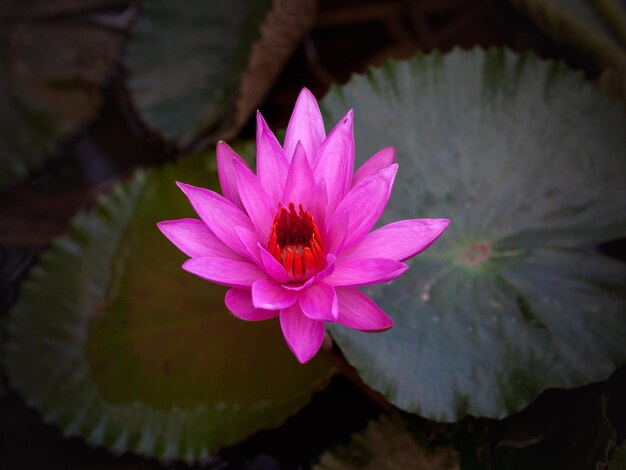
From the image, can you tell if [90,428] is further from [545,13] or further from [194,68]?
[545,13]

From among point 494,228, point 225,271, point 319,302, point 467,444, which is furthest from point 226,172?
point 467,444

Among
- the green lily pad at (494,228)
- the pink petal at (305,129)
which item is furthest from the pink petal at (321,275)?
the green lily pad at (494,228)

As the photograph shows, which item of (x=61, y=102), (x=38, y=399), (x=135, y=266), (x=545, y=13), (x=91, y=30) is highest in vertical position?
(x=91, y=30)

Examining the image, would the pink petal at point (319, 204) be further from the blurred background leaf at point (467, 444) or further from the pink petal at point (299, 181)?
the blurred background leaf at point (467, 444)

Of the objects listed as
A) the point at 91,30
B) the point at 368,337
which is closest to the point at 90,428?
the point at 368,337

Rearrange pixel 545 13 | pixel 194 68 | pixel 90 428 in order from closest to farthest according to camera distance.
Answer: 1. pixel 90 428
2. pixel 545 13
3. pixel 194 68

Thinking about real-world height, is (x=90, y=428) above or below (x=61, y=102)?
below

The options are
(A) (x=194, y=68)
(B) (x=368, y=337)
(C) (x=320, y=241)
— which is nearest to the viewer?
(C) (x=320, y=241)

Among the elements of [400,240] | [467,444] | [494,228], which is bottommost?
[467,444]

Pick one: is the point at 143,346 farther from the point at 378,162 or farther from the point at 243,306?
the point at 378,162
